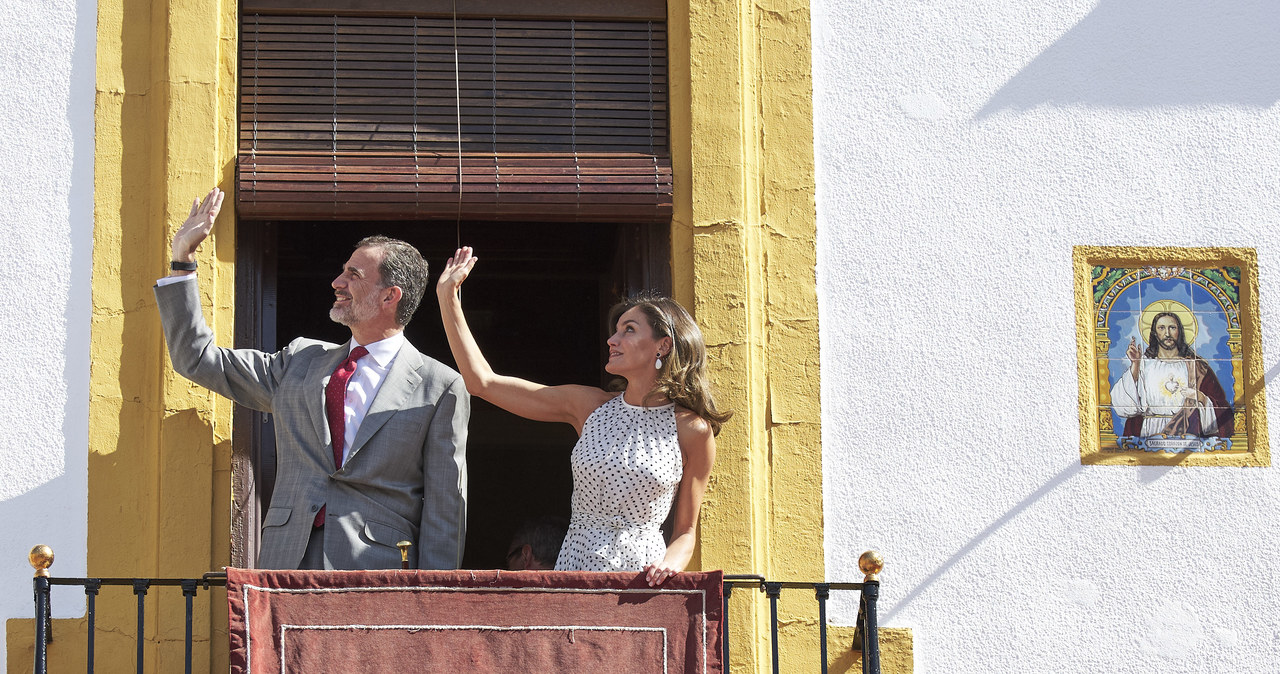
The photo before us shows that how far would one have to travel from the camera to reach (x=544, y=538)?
A: 19.9 feet

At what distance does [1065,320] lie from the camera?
232 inches

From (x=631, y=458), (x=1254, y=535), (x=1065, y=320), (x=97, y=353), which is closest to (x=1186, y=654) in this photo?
(x=1254, y=535)

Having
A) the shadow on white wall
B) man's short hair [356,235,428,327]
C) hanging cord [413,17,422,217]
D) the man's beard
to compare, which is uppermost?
the shadow on white wall

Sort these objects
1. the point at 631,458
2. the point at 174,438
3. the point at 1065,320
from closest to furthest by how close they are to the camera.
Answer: the point at 631,458
the point at 174,438
the point at 1065,320

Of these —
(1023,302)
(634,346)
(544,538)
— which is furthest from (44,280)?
(1023,302)

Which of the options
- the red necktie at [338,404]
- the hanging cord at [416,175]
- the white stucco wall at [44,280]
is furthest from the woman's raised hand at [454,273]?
the white stucco wall at [44,280]

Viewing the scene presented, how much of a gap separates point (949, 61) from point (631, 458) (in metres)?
2.01

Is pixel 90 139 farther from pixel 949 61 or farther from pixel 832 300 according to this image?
pixel 949 61

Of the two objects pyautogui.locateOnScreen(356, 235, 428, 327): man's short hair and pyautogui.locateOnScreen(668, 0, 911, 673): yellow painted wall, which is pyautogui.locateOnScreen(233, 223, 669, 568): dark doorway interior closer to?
pyautogui.locateOnScreen(668, 0, 911, 673): yellow painted wall

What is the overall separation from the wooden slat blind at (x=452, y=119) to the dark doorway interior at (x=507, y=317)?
1.11 metres

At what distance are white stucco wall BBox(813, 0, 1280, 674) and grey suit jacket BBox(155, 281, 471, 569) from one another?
136 cm

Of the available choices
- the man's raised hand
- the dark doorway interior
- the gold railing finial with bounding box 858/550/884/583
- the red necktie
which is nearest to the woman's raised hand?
the red necktie

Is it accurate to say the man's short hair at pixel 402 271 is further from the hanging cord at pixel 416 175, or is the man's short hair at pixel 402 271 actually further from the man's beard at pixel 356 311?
the hanging cord at pixel 416 175

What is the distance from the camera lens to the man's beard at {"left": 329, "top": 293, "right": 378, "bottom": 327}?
17.5 ft
